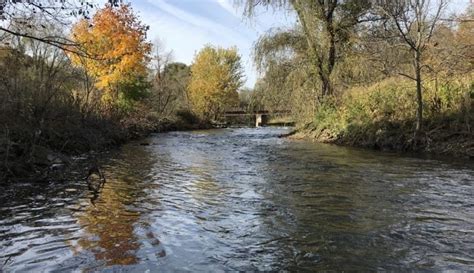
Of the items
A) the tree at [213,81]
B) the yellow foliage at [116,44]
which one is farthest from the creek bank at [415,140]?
the tree at [213,81]

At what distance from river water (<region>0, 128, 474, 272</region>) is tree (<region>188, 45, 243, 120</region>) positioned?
35.0 m

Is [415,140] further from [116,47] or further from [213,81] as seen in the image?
[213,81]

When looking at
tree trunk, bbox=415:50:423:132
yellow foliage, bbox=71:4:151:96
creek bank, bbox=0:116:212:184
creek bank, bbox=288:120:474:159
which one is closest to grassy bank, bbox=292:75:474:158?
creek bank, bbox=288:120:474:159

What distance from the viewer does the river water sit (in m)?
5.01

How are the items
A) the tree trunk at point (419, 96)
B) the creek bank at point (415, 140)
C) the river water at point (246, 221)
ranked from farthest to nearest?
the tree trunk at point (419, 96), the creek bank at point (415, 140), the river water at point (246, 221)

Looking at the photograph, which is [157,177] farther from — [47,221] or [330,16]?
[330,16]

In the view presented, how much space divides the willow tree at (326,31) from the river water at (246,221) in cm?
1269

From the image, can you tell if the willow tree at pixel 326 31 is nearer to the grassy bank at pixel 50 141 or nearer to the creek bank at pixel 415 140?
the creek bank at pixel 415 140

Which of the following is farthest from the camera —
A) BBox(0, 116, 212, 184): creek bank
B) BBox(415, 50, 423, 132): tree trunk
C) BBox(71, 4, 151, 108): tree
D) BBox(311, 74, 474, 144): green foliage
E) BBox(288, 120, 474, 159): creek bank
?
BBox(71, 4, 151, 108): tree

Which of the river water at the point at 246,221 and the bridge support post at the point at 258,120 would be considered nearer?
the river water at the point at 246,221

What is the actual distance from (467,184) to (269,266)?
6.30m

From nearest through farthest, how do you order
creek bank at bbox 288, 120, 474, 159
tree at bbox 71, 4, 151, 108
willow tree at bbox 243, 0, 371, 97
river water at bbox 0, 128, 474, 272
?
river water at bbox 0, 128, 474, 272
creek bank at bbox 288, 120, 474, 159
willow tree at bbox 243, 0, 371, 97
tree at bbox 71, 4, 151, 108

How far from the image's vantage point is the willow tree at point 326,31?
23141mm

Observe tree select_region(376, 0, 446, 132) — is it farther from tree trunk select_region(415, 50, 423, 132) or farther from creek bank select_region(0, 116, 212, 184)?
creek bank select_region(0, 116, 212, 184)
